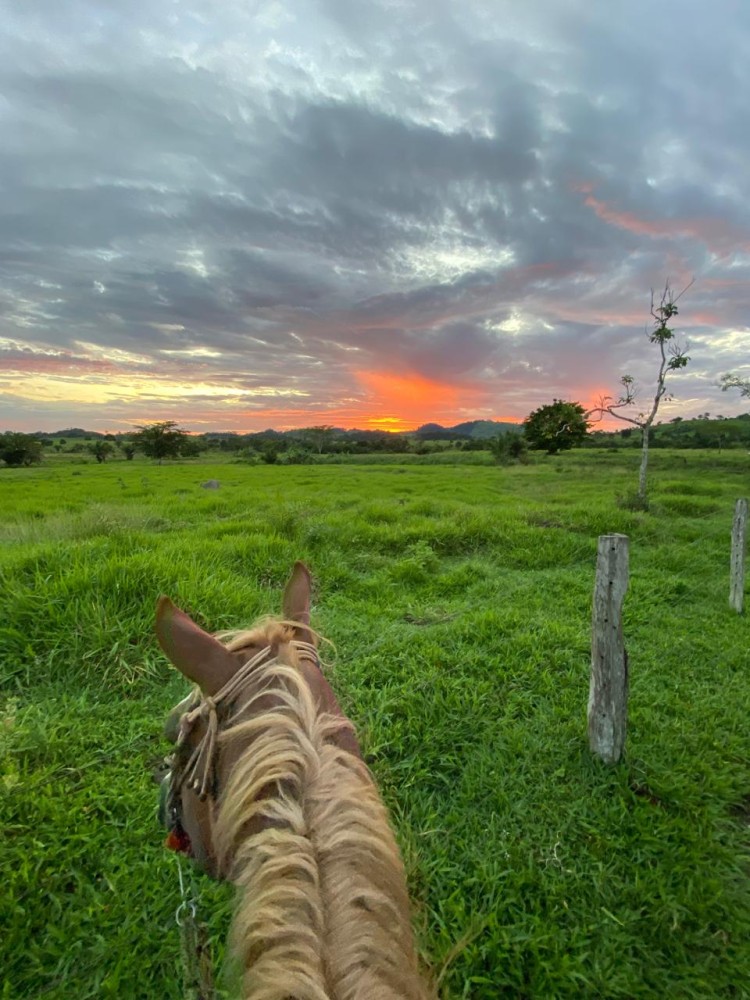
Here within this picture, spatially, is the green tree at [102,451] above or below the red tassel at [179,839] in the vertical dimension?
above

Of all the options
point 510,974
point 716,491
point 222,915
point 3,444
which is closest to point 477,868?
point 510,974

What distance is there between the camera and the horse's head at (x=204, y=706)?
129 cm

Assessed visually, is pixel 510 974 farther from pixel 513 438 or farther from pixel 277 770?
pixel 513 438

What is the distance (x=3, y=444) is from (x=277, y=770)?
49.2m

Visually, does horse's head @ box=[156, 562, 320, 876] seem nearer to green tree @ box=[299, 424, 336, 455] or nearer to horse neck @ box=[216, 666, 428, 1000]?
horse neck @ box=[216, 666, 428, 1000]

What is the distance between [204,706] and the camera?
1.35 meters

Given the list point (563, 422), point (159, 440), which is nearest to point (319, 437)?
point (159, 440)

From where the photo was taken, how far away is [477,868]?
2439 millimetres

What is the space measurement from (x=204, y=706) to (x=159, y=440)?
4811cm

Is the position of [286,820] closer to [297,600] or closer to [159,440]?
[297,600]

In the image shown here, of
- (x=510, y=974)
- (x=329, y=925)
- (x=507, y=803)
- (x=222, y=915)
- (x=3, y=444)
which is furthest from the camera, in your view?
(x=3, y=444)

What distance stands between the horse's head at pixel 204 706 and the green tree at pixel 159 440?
4710 cm

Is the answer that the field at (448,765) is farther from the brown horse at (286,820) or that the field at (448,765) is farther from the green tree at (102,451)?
the green tree at (102,451)

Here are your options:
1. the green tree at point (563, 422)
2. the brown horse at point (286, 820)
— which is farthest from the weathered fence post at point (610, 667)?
the green tree at point (563, 422)
